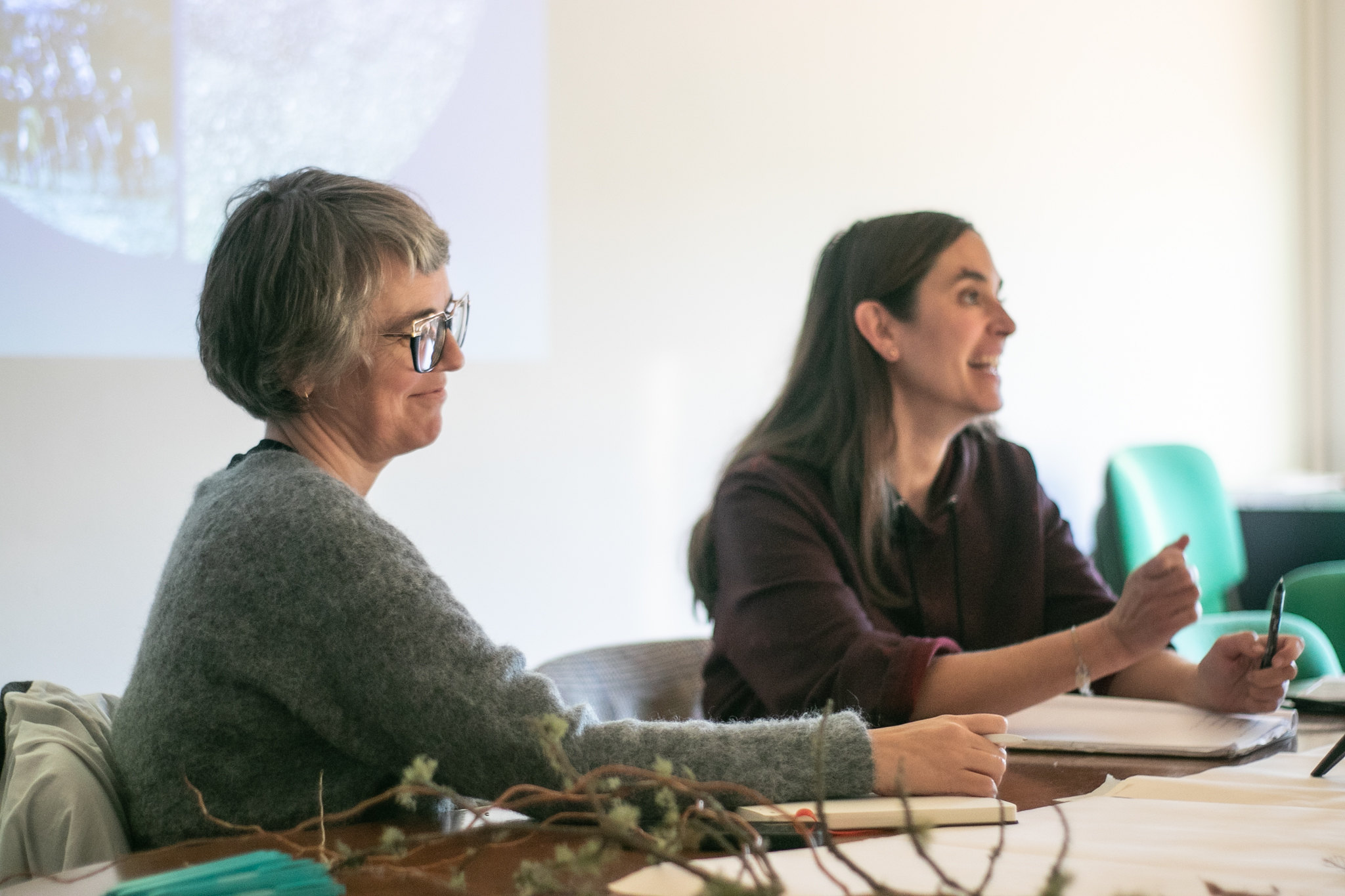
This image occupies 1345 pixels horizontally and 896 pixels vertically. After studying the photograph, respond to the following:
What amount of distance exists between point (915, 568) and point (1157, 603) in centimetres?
43

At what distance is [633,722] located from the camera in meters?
0.95

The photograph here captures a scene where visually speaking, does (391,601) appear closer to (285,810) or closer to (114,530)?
(285,810)

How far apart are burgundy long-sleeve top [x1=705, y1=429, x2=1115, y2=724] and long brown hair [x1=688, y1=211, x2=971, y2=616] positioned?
3 cm

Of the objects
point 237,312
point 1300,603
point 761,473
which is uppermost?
point 237,312

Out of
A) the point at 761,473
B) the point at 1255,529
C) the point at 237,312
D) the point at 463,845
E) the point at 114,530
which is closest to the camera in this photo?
the point at 463,845

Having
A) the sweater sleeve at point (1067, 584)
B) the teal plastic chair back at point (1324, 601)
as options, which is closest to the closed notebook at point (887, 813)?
the sweater sleeve at point (1067, 584)

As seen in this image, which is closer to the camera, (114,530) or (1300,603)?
(114,530)

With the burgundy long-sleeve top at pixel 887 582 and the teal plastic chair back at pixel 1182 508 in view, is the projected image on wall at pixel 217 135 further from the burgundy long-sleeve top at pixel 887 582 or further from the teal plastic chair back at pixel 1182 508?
the teal plastic chair back at pixel 1182 508

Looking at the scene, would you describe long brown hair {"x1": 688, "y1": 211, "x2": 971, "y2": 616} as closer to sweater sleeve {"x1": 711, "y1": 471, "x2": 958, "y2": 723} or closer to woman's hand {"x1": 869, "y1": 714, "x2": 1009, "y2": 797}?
sweater sleeve {"x1": 711, "y1": 471, "x2": 958, "y2": 723}

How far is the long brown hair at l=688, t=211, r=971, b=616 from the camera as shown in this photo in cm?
167

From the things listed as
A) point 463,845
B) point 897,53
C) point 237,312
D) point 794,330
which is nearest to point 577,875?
point 463,845

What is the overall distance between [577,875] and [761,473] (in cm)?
109

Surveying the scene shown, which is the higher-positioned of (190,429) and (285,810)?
(190,429)

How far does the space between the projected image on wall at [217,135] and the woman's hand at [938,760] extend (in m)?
1.51
